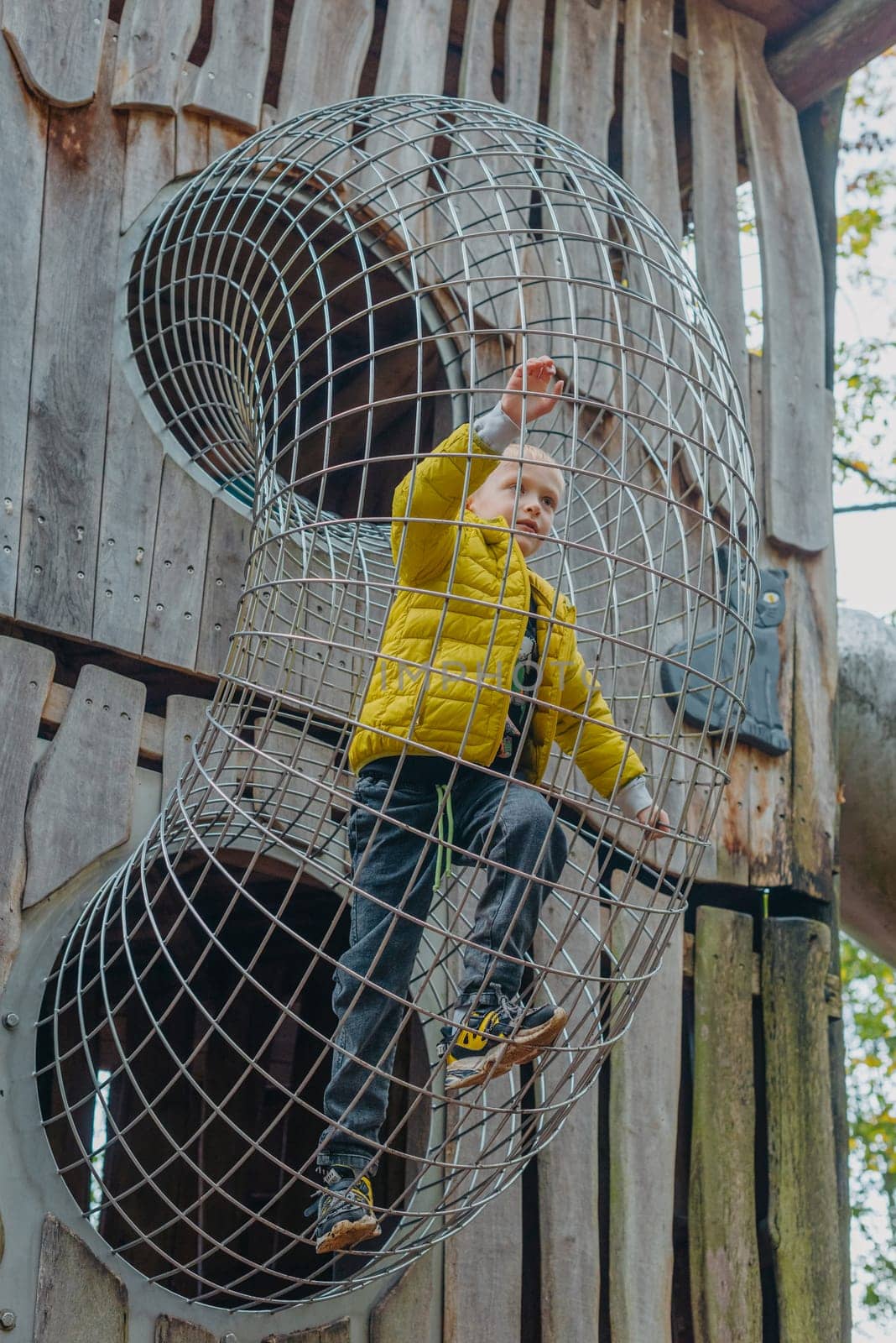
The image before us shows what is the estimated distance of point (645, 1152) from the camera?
193 inches

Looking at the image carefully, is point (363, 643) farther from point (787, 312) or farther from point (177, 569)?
point (787, 312)

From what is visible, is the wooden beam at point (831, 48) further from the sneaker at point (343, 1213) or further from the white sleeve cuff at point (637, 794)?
the sneaker at point (343, 1213)

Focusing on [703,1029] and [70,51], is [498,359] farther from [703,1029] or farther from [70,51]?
[703,1029]

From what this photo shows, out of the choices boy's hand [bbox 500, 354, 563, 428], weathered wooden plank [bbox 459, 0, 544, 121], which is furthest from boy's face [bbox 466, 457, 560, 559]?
weathered wooden plank [bbox 459, 0, 544, 121]

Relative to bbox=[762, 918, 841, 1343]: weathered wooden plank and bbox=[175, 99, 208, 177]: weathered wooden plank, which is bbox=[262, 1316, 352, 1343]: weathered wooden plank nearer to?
bbox=[762, 918, 841, 1343]: weathered wooden plank

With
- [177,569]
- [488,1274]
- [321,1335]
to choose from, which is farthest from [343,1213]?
[177,569]

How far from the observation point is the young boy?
3287 mm

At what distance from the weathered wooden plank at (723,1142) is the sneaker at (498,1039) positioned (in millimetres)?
1998

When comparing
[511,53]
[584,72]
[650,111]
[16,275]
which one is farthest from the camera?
[650,111]

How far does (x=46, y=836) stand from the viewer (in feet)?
13.5

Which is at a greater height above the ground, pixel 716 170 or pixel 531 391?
pixel 716 170

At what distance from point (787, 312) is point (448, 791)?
3.87 metres

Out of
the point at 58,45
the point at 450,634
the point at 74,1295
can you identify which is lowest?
the point at 74,1295

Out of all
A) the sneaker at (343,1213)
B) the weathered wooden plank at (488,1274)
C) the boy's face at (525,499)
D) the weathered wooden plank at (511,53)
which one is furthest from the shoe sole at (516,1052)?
the weathered wooden plank at (511,53)
